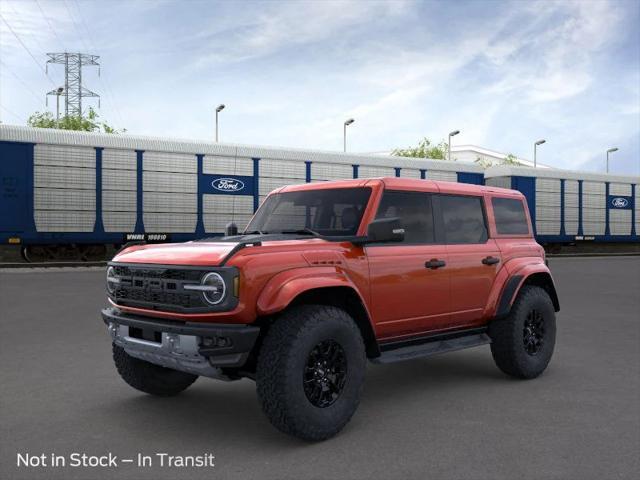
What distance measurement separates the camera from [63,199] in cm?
2011

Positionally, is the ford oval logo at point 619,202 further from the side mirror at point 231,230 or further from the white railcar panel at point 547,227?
the side mirror at point 231,230

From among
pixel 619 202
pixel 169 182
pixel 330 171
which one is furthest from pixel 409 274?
pixel 619 202

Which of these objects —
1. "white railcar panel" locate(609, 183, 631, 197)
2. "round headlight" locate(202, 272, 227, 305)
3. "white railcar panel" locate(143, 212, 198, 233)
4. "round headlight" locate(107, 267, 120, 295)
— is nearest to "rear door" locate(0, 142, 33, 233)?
"white railcar panel" locate(143, 212, 198, 233)

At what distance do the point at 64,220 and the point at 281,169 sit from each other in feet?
26.4

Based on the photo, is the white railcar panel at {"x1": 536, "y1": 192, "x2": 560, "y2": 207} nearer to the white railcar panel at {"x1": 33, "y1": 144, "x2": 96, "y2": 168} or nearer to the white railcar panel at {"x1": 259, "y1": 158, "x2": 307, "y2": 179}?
the white railcar panel at {"x1": 259, "y1": 158, "x2": 307, "y2": 179}

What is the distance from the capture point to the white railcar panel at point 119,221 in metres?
20.8

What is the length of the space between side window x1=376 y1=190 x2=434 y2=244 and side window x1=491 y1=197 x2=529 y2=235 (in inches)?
43.1

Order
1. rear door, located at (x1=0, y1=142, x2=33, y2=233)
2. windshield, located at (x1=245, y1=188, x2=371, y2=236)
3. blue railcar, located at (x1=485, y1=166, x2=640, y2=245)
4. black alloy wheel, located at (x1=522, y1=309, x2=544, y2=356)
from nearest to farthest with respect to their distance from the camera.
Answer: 1. windshield, located at (x1=245, y1=188, x2=371, y2=236)
2. black alloy wheel, located at (x1=522, y1=309, x2=544, y2=356)
3. rear door, located at (x1=0, y1=142, x2=33, y2=233)
4. blue railcar, located at (x1=485, y1=166, x2=640, y2=245)

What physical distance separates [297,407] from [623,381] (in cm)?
371

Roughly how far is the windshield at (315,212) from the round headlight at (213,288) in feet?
4.32

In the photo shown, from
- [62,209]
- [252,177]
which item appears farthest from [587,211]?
[62,209]

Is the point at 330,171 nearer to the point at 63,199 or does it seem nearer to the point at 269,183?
the point at 269,183

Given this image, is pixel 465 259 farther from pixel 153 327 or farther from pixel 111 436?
pixel 111 436

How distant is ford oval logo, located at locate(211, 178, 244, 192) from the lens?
22.4 m
